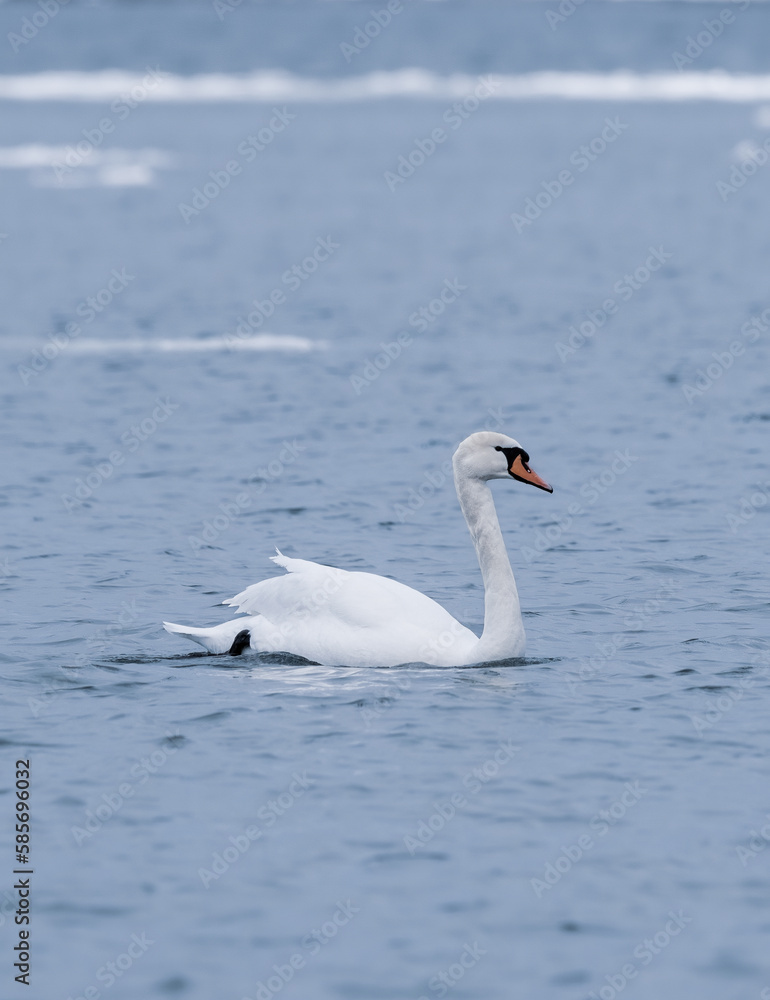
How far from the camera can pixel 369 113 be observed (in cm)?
10538

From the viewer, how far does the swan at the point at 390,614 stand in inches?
472

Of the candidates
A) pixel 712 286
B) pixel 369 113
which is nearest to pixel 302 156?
pixel 369 113

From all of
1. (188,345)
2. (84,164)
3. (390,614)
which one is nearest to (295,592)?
(390,614)

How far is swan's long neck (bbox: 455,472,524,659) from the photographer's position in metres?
12.0

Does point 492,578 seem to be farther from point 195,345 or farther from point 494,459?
point 195,345

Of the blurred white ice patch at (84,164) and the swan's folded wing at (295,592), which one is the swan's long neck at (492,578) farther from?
the blurred white ice patch at (84,164)

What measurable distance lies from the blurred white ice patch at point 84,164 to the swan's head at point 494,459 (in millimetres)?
51081

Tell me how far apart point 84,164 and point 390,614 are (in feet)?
205

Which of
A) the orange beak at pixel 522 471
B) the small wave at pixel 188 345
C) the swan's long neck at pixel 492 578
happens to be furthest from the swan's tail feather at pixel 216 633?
the small wave at pixel 188 345

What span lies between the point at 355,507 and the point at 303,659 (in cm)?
A: 532

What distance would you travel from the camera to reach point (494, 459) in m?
12.4

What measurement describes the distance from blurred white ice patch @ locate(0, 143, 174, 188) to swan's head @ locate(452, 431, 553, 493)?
51081 millimetres

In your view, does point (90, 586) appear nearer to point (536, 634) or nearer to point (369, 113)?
point (536, 634)

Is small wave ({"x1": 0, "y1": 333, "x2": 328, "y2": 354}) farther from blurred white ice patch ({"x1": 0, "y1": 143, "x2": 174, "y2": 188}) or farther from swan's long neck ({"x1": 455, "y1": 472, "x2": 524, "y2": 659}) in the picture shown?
blurred white ice patch ({"x1": 0, "y1": 143, "x2": 174, "y2": 188})
